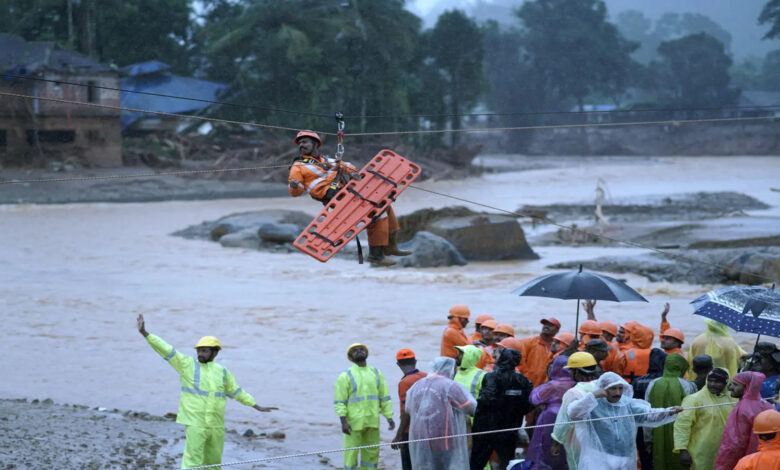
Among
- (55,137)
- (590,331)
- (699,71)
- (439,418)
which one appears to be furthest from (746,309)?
(699,71)

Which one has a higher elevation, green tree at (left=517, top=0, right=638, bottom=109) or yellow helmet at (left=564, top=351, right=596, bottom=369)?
green tree at (left=517, top=0, right=638, bottom=109)

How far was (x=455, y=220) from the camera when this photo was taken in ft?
99.6

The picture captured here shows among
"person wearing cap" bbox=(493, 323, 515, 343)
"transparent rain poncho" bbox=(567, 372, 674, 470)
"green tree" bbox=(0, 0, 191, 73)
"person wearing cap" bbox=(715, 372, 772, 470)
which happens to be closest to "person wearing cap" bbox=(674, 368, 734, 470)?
"person wearing cap" bbox=(715, 372, 772, 470)

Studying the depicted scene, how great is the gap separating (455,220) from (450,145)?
41915 mm

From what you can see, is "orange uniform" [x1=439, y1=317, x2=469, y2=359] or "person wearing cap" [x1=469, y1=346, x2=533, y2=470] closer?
"person wearing cap" [x1=469, y1=346, x2=533, y2=470]

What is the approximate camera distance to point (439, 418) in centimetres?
713

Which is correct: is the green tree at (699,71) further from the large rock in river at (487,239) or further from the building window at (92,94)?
the large rock in river at (487,239)

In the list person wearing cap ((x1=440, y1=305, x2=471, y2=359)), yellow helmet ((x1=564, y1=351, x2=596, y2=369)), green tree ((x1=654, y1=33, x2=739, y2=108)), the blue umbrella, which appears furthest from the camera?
green tree ((x1=654, y1=33, x2=739, y2=108))

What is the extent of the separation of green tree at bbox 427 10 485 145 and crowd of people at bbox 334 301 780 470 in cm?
5674

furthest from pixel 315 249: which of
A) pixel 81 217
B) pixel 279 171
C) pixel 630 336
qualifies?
pixel 279 171

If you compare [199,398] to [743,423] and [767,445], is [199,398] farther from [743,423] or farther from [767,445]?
[767,445]

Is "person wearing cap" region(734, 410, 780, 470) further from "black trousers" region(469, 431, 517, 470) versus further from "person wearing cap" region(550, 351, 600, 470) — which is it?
"black trousers" region(469, 431, 517, 470)

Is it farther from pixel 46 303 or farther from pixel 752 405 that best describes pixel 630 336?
pixel 46 303

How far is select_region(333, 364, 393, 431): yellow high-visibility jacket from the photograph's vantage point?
815cm
